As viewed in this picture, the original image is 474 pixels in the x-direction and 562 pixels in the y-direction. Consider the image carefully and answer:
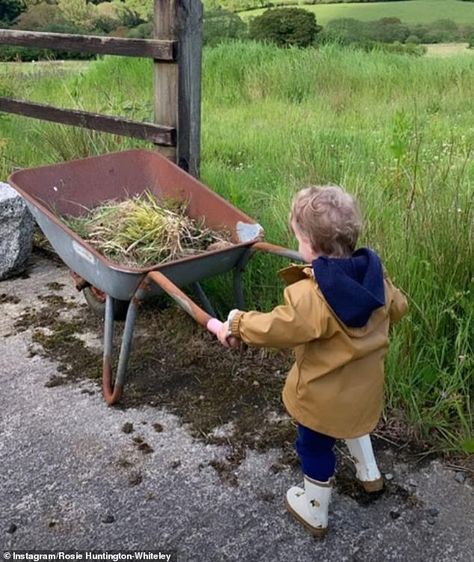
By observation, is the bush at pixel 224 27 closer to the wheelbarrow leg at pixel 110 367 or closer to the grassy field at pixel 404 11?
the grassy field at pixel 404 11

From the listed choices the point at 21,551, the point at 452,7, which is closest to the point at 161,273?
the point at 21,551

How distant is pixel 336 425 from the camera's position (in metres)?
2.41

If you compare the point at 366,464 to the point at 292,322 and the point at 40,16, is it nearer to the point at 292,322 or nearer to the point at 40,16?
the point at 292,322

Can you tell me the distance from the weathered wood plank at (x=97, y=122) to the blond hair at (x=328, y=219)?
212 centimetres

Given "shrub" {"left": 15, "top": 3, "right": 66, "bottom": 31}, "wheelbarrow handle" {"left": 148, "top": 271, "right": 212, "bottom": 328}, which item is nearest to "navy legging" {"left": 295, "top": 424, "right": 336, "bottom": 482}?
"wheelbarrow handle" {"left": 148, "top": 271, "right": 212, "bottom": 328}

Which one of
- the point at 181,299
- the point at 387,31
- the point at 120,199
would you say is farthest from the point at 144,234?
the point at 387,31

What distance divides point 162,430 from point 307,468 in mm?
848

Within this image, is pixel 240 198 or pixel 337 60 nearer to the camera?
pixel 240 198

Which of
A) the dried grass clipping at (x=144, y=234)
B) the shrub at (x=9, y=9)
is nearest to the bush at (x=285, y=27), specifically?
the shrub at (x=9, y=9)

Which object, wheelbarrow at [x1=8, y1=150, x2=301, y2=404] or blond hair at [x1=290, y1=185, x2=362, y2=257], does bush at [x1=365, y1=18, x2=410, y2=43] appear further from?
blond hair at [x1=290, y1=185, x2=362, y2=257]

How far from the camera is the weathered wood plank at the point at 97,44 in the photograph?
4.09m

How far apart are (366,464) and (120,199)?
6.74 feet

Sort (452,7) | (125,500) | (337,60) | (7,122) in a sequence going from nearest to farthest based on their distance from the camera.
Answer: (125,500)
(7,122)
(337,60)
(452,7)

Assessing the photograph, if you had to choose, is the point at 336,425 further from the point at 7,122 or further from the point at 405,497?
the point at 7,122
